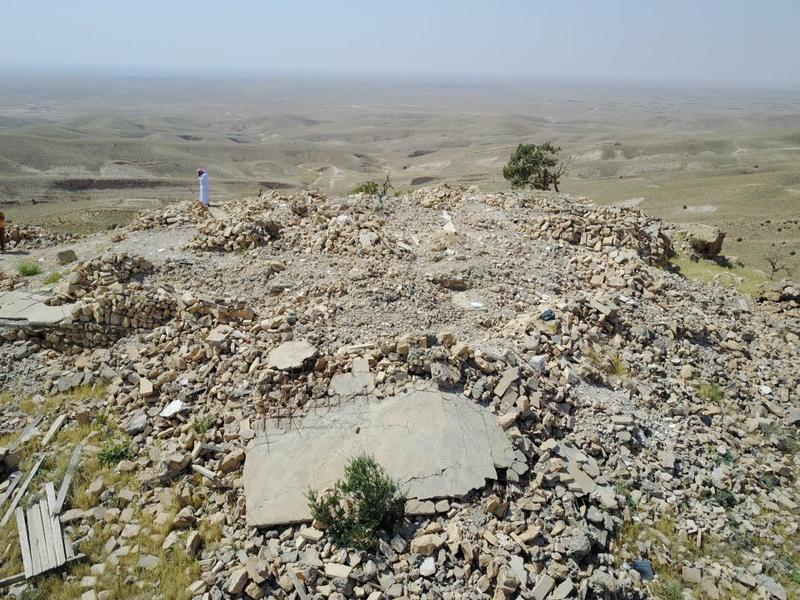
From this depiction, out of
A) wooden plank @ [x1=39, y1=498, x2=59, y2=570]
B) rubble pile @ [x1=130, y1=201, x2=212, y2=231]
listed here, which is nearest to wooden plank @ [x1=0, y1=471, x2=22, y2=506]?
wooden plank @ [x1=39, y1=498, x2=59, y2=570]

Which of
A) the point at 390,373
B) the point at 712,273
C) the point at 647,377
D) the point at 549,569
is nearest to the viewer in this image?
the point at 549,569

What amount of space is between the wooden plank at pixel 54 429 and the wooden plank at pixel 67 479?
0.49 meters

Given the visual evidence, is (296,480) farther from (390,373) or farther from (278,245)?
(278,245)

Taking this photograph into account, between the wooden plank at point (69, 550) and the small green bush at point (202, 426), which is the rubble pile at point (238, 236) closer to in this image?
the small green bush at point (202, 426)

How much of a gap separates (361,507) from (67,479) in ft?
11.7

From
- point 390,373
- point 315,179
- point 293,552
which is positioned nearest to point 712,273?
point 390,373

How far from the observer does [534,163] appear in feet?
75.7

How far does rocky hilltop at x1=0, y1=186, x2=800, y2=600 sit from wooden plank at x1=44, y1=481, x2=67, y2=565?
4.0 inches

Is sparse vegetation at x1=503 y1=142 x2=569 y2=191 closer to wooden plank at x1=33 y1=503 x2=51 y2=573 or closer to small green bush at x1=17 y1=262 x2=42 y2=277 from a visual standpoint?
small green bush at x1=17 y1=262 x2=42 y2=277

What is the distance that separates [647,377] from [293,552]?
219 inches

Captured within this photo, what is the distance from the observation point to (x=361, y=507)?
4953mm

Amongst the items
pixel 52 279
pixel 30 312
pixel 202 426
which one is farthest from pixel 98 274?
pixel 202 426

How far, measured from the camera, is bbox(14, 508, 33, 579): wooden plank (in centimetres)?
504

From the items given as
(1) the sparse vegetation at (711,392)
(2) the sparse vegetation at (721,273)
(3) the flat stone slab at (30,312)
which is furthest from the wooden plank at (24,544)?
(2) the sparse vegetation at (721,273)
